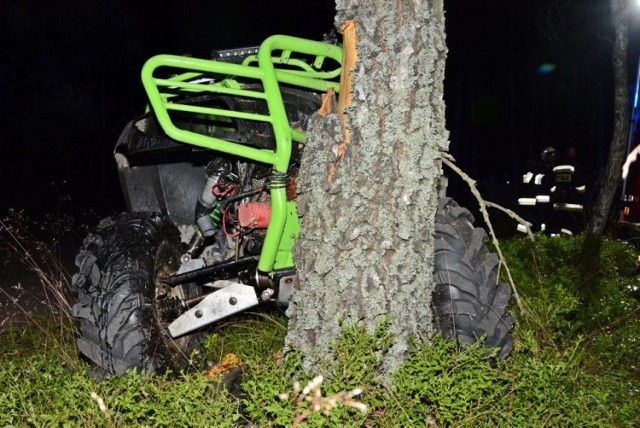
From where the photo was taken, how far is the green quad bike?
347 centimetres

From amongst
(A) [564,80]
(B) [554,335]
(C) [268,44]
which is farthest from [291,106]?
(A) [564,80]

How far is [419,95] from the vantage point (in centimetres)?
316

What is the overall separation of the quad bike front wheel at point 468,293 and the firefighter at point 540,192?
7.22 meters

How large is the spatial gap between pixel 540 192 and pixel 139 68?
545 inches

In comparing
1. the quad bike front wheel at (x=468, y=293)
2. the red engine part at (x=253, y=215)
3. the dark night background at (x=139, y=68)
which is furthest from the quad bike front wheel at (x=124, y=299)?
the dark night background at (x=139, y=68)

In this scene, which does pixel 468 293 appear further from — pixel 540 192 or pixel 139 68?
pixel 139 68

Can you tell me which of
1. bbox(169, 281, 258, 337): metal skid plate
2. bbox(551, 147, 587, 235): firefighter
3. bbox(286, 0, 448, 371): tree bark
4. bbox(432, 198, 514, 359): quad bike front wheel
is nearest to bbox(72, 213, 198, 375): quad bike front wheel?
bbox(169, 281, 258, 337): metal skid plate

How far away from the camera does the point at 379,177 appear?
3.13 metres

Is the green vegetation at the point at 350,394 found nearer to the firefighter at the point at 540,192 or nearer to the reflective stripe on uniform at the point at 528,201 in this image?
the firefighter at the point at 540,192

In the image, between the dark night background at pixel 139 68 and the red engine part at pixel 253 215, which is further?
the dark night background at pixel 139 68

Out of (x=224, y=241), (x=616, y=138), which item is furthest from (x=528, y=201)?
(x=224, y=241)

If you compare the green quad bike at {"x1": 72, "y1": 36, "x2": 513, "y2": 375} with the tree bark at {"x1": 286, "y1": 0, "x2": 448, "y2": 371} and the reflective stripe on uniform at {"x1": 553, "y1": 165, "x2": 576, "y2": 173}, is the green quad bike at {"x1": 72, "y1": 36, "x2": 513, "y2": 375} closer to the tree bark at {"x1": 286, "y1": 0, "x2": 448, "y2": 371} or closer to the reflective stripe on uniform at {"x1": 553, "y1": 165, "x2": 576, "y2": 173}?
the tree bark at {"x1": 286, "y1": 0, "x2": 448, "y2": 371}

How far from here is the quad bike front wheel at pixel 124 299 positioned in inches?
145

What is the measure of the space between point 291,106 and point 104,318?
5.42ft
